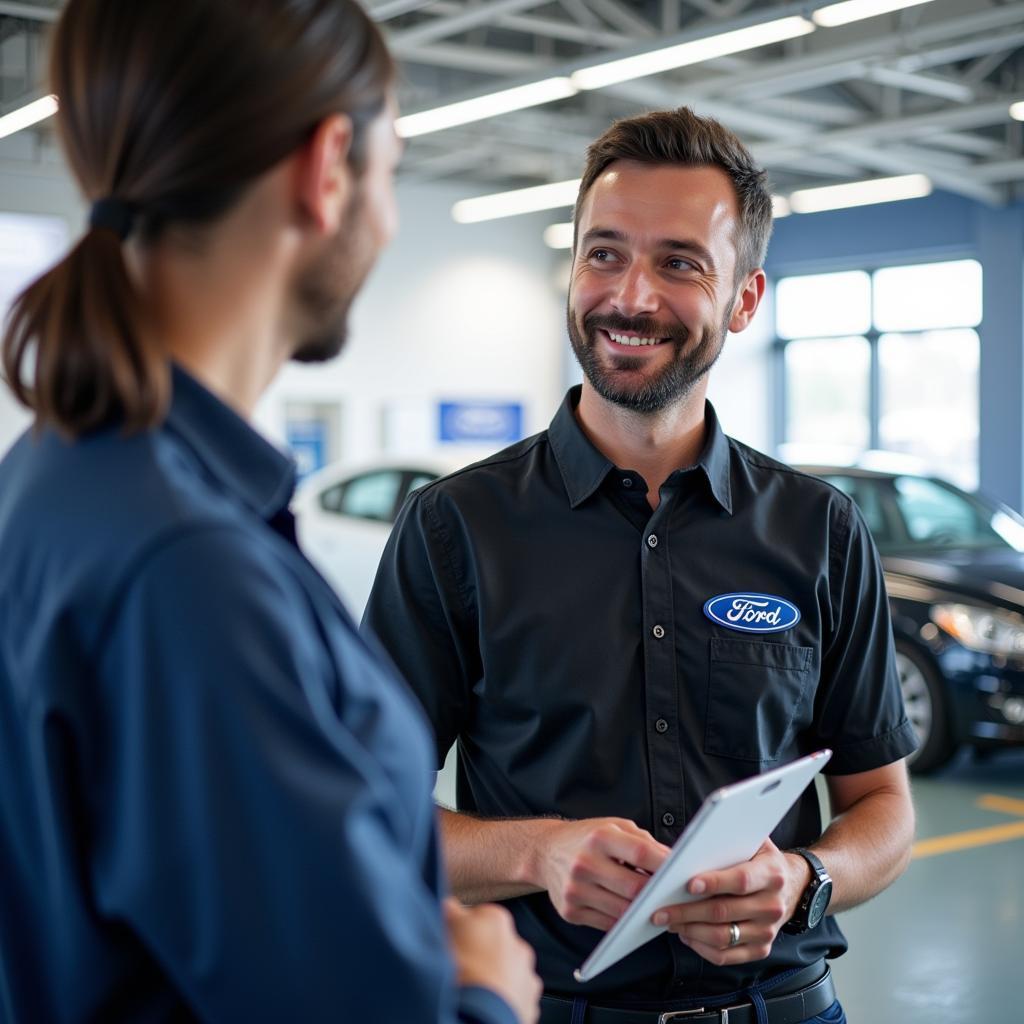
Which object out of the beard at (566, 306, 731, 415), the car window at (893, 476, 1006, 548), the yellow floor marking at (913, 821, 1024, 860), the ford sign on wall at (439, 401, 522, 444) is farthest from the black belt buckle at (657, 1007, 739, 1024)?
the ford sign on wall at (439, 401, 522, 444)

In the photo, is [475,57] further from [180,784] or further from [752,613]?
[180,784]

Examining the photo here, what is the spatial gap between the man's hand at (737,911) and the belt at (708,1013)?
0.10 metres

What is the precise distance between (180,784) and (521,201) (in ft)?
44.5

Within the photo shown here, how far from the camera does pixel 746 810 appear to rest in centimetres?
138

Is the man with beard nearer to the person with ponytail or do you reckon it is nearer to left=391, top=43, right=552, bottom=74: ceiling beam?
the person with ponytail

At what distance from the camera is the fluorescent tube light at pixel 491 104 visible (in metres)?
9.52

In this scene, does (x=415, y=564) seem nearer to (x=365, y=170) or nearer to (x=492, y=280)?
(x=365, y=170)

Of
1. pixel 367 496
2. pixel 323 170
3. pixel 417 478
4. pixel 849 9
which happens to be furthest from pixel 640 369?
pixel 367 496

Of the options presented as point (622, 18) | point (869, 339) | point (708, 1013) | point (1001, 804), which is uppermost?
point (622, 18)

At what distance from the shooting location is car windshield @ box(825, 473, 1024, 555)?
6949 mm

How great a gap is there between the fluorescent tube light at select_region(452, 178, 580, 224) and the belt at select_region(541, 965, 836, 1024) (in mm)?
11381

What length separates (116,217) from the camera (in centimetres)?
95

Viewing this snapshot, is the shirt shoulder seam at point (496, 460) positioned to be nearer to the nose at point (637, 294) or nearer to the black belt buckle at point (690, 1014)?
the nose at point (637, 294)

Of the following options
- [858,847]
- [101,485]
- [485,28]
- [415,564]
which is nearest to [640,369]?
[415,564]
